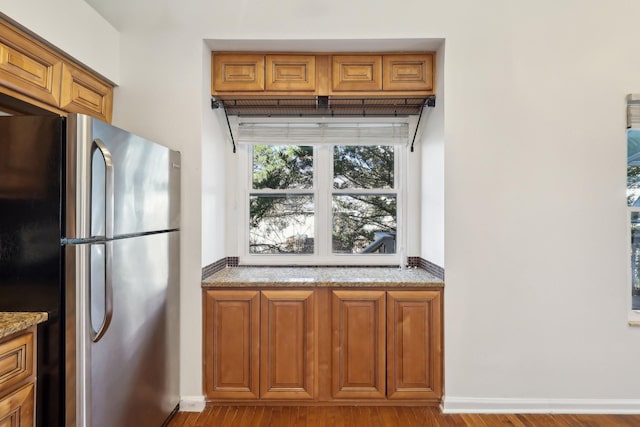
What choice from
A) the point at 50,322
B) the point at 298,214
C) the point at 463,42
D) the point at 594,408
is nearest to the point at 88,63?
the point at 50,322

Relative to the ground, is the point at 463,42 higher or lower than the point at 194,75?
higher

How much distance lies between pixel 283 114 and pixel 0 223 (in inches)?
70.6

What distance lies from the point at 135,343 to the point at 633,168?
3204mm

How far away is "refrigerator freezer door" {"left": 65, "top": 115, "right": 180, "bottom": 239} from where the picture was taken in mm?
Answer: 1397

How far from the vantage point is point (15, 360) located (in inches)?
50.2

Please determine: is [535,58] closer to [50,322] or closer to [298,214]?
[298,214]

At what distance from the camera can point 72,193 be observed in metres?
1.39

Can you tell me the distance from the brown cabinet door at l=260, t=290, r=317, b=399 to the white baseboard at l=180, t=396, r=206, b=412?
1.24 ft

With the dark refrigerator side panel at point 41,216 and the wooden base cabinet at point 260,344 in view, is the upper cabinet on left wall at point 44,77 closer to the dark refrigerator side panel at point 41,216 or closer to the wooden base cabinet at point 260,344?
the dark refrigerator side panel at point 41,216

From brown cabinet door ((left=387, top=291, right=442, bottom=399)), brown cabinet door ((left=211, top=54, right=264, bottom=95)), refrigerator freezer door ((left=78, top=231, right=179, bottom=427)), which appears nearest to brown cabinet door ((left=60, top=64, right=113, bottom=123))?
brown cabinet door ((left=211, top=54, right=264, bottom=95))

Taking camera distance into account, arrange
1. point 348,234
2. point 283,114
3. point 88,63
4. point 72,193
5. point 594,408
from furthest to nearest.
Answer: point 348,234 → point 283,114 → point 594,408 → point 88,63 → point 72,193

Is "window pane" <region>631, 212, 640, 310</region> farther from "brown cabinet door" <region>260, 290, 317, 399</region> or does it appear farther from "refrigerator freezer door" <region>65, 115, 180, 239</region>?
"refrigerator freezer door" <region>65, 115, 180, 239</region>

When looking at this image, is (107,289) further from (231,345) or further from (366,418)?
(366,418)

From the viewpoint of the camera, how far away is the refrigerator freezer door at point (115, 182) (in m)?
1.40
